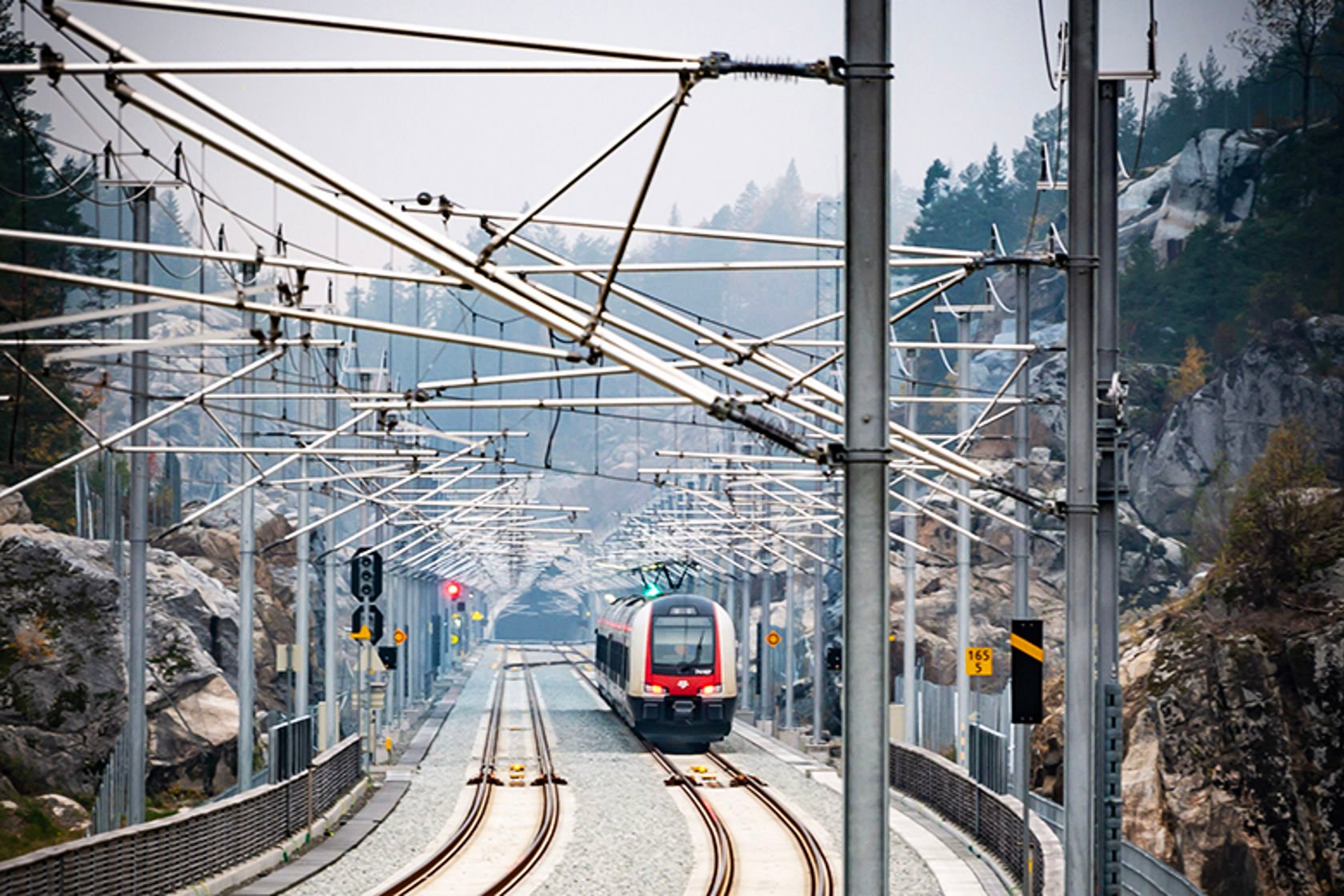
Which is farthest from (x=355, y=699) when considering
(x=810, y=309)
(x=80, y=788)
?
(x=810, y=309)

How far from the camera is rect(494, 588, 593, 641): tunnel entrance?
14312 cm

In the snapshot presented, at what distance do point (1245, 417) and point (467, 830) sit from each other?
112 feet

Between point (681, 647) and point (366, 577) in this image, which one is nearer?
point (366, 577)

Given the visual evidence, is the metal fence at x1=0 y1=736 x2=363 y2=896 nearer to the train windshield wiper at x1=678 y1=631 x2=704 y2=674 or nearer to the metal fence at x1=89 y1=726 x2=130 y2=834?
the metal fence at x1=89 y1=726 x2=130 y2=834

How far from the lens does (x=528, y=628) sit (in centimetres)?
14850

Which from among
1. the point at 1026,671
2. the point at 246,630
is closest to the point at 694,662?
the point at 246,630

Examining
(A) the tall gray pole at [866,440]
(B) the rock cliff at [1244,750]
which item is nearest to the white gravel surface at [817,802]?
(A) the tall gray pole at [866,440]

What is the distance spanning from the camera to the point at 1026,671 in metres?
14.5

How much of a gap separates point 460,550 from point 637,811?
30.7 m

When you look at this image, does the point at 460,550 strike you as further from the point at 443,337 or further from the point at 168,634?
the point at 443,337

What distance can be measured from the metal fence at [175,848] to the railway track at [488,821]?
1815 millimetres

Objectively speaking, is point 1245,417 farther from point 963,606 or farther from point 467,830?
point 467,830

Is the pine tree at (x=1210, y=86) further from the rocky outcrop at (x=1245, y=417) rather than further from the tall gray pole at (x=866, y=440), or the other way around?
the tall gray pole at (x=866, y=440)

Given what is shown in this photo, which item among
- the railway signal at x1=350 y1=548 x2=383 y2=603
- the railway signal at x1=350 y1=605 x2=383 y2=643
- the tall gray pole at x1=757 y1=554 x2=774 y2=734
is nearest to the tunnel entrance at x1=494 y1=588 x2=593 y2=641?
the tall gray pole at x1=757 y1=554 x2=774 y2=734
